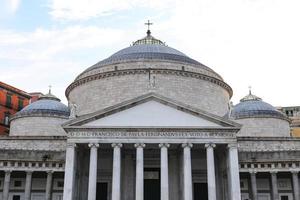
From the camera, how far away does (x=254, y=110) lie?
36969 millimetres

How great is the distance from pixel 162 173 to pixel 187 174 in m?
1.62

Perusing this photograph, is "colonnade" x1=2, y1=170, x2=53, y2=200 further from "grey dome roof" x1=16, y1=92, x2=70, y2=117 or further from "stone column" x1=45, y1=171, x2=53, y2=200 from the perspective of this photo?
Answer: "grey dome roof" x1=16, y1=92, x2=70, y2=117

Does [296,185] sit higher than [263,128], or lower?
lower

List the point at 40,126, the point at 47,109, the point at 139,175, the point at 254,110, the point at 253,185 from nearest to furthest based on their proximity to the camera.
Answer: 1. the point at 139,175
2. the point at 253,185
3. the point at 254,110
4. the point at 40,126
5. the point at 47,109

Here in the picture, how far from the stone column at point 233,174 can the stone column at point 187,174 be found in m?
2.61

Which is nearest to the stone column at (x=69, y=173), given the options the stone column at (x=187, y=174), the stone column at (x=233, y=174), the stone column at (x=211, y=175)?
the stone column at (x=187, y=174)

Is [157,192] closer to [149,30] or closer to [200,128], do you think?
[200,128]

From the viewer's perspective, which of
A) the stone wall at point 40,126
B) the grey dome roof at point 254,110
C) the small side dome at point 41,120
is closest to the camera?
the grey dome roof at point 254,110

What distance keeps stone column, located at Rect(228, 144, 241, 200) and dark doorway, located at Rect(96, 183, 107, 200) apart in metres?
9.09

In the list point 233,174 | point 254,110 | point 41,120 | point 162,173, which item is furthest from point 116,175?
point 254,110

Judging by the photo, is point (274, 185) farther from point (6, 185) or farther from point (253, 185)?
point (6, 185)

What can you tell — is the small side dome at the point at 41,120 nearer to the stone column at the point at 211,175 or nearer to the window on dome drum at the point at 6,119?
the window on dome drum at the point at 6,119

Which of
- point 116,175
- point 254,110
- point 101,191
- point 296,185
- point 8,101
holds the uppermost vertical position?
point 8,101

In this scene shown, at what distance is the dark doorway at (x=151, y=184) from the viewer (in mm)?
30220
